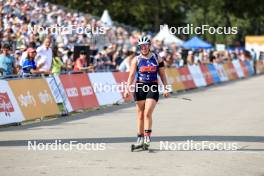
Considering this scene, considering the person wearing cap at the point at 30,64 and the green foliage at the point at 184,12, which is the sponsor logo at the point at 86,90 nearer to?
the person wearing cap at the point at 30,64

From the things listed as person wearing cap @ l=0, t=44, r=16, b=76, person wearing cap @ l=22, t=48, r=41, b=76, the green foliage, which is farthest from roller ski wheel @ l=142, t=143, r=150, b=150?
the green foliage

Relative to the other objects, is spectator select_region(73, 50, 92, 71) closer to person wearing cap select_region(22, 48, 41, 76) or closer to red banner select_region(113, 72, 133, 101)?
red banner select_region(113, 72, 133, 101)

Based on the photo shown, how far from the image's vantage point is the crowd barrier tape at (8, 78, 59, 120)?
18.3 metres

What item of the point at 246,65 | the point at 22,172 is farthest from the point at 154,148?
the point at 246,65

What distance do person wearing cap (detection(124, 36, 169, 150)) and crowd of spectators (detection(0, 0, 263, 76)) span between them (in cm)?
696

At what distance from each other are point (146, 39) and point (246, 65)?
4193 cm

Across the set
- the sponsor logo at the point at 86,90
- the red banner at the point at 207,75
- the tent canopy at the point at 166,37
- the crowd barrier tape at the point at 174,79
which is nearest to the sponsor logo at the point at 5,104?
the sponsor logo at the point at 86,90

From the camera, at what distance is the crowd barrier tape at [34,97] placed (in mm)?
18312

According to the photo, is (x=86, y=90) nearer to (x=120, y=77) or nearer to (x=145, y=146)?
(x=120, y=77)

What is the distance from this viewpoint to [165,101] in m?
26.5

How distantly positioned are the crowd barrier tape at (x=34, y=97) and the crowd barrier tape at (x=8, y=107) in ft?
0.61

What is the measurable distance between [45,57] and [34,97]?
8.22ft

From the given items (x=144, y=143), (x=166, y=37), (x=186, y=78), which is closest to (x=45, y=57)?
(x=144, y=143)

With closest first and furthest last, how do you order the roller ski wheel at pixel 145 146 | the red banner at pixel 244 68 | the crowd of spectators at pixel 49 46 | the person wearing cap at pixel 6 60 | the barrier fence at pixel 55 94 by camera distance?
the roller ski wheel at pixel 145 146
the barrier fence at pixel 55 94
the person wearing cap at pixel 6 60
the crowd of spectators at pixel 49 46
the red banner at pixel 244 68
